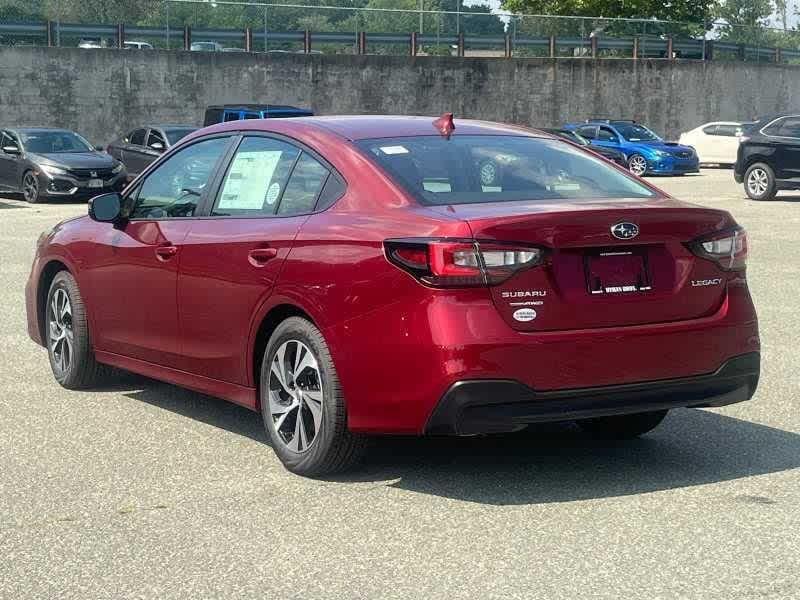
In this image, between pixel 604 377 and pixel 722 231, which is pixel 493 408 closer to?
pixel 604 377

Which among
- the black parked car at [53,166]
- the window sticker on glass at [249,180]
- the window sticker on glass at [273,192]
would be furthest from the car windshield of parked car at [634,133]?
the window sticker on glass at [273,192]

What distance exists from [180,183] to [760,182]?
21.3 meters

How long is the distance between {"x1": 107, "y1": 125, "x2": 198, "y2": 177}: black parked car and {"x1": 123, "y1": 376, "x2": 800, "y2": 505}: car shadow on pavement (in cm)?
2413

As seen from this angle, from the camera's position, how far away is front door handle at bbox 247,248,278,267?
635 cm

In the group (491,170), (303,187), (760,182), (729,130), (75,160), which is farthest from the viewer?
(729,130)

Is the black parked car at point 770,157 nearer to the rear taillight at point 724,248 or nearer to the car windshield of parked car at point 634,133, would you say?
the car windshield of parked car at point 634,133

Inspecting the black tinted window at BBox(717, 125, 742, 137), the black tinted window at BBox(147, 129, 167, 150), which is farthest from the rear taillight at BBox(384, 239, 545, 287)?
the black tinted window at BBox(717, 125, 742, 137)

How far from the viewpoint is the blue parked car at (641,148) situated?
38.8 m

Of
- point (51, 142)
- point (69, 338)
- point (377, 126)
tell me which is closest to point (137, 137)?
point (51, 142)

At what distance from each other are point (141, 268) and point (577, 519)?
9.58 feet

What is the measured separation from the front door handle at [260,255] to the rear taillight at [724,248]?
177 centimetres

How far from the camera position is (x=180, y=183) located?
24.4 ft

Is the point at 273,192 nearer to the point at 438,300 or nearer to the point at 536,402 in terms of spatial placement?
the point at 438,300

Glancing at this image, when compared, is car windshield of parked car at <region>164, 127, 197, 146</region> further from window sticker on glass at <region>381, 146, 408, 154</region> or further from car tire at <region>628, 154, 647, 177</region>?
window sticker on glass at <region>381, 146, 408, 154</region>
